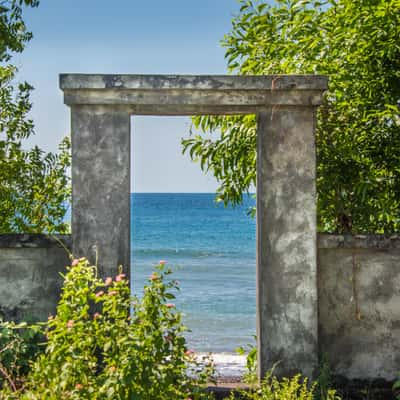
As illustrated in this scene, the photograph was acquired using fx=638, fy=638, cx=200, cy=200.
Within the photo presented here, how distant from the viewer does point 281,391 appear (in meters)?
4.48

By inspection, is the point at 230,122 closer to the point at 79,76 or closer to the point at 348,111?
the point at 348,111

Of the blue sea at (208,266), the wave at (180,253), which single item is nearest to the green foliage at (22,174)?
the blue sea at (208,266)

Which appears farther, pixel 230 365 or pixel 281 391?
pixel 230 365

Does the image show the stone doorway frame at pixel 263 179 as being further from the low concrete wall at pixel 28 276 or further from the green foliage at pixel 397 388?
the green foliage at pixel 397 388

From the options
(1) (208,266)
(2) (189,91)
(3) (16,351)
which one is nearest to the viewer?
(3) (16,351)

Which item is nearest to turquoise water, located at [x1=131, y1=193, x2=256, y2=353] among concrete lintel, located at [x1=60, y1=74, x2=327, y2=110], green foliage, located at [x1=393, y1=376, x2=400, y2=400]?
concrete lintel, located at [x1=60, y1=74, x2=327, y2=110]

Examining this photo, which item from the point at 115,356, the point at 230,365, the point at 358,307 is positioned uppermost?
the point at 358,307

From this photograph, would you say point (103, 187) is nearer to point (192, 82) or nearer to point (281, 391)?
point (192, 82)

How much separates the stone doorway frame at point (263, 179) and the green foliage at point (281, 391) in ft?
0.35

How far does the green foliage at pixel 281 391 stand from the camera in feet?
14.4

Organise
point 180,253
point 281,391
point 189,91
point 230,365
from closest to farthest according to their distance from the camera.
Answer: point 281,391 → point 189,91 → point 230,365 → point 180,253

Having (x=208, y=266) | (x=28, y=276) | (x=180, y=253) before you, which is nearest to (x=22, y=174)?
(x=28, y=276)

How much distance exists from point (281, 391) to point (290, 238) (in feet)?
3.71

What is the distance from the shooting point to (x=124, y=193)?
15.9 ft
